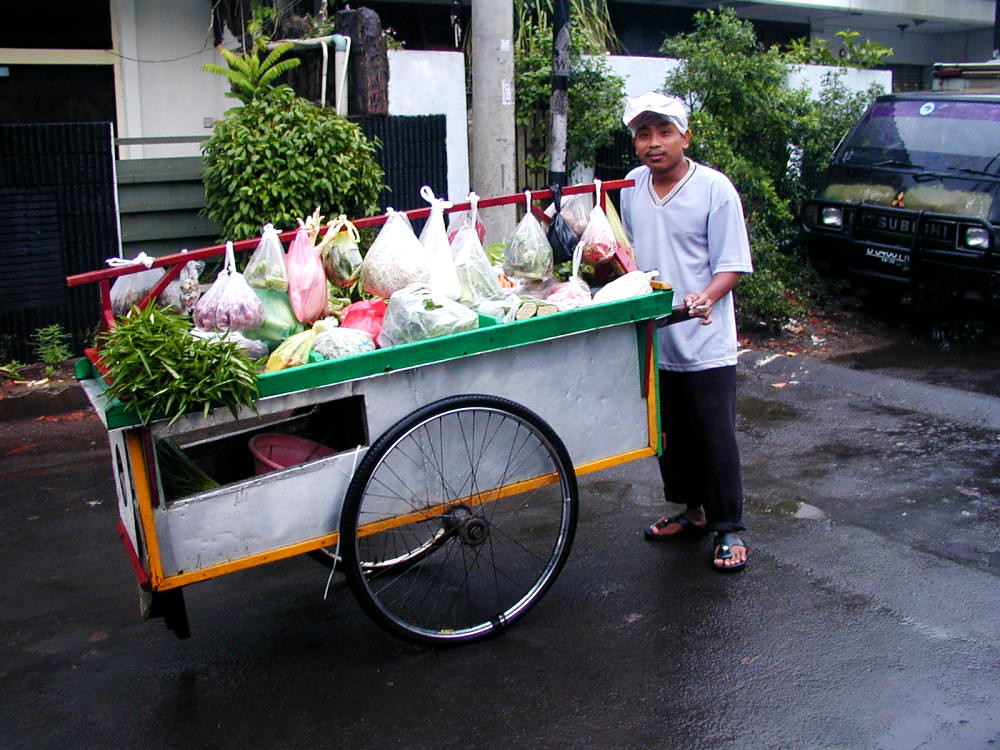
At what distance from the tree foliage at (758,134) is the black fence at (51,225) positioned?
4570 mm

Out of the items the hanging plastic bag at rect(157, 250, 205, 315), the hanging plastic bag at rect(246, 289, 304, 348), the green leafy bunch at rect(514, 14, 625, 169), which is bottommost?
the hanging plastic bag at rect(246, 289, 304, 348)

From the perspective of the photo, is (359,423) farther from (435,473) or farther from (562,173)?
(562,173)

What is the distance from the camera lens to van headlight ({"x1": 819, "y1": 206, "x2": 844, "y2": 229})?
27.1 feet

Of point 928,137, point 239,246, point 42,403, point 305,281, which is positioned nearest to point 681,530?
point 305,281

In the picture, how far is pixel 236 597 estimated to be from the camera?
3945 millimetres

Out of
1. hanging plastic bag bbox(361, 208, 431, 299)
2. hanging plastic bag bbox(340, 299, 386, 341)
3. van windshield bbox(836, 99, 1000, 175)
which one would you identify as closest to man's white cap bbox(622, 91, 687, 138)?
hanging plastic bag bbox(361, 208, 431, 299)

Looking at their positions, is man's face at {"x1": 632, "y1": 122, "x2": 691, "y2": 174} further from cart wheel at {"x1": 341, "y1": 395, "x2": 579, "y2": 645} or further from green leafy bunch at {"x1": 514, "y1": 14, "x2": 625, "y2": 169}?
green leafy bunch at {"x1": 514, "y1": 14, "x2": 625, "y2": 169}

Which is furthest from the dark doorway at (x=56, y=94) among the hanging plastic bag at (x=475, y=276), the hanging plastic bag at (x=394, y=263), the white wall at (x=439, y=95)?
the hanging plastic bag at (x=475, y=276)

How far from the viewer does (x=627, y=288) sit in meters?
3.54

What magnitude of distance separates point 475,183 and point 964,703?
17.2 feet

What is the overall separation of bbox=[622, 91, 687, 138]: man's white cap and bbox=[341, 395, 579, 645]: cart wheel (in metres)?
1.22

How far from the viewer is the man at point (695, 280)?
149 inches

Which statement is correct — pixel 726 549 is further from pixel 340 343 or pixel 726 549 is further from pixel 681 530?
pixel 340 343

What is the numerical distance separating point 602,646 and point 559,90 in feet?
17.2
